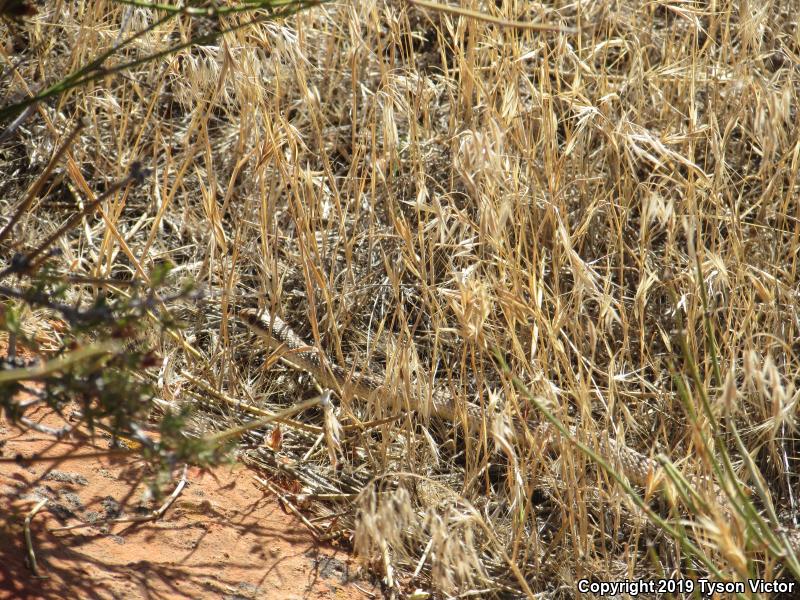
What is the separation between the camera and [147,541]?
7.47 feet

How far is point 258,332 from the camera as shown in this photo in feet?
10.4

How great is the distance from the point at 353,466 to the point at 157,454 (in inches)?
59.4

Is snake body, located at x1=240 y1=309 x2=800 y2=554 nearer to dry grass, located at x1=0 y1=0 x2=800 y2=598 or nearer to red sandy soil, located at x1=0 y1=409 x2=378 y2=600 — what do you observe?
dry grass, located at x1=0 y1=0 x2=800 y2=598

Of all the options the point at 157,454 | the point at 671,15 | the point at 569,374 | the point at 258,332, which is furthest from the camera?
the point at 671,15

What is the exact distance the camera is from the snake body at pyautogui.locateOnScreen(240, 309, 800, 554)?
2.50m

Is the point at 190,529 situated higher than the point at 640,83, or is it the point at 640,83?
the point at 640,83

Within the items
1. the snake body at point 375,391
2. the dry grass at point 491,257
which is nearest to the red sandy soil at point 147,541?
the dry grass at point 491,257

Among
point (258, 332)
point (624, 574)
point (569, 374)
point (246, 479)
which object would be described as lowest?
point (624, 574)

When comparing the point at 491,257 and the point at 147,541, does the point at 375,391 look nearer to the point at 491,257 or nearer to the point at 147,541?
the point at 491,257

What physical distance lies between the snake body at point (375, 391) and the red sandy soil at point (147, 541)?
1.54 feet

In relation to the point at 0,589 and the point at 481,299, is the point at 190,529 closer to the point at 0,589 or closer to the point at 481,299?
the point at 0,589

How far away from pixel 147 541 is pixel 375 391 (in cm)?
81

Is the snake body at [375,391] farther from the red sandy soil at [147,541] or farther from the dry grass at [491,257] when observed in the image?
the red sandy soil at [147,541]

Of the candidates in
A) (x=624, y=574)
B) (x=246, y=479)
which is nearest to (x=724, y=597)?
(x=624, y=574)
